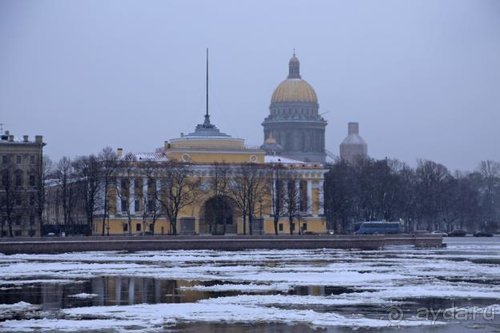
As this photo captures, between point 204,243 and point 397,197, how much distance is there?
144 feet

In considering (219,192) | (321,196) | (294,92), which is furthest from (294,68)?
(219,192)

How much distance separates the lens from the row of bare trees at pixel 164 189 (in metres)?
99.4

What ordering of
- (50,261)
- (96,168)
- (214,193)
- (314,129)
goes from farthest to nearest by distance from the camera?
(314,129) → (214,193) → (96,168) → (50,261)

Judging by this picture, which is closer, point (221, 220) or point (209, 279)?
point (209, 279)

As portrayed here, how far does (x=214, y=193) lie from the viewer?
10719 centimetres

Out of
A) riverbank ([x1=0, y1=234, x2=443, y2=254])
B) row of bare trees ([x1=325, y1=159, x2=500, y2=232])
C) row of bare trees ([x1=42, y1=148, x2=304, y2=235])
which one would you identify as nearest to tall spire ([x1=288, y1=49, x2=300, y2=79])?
row of bare trees ([x1=325, y1=159, x2=500, y2=232])

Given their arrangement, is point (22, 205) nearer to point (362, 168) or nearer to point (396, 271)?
point (362, 168)

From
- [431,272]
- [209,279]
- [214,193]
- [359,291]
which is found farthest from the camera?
[214,193]

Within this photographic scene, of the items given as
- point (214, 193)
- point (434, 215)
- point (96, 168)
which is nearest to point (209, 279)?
point (96, 168)

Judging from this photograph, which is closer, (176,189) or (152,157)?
(176,189)

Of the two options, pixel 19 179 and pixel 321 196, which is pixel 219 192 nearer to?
pixel 321 196

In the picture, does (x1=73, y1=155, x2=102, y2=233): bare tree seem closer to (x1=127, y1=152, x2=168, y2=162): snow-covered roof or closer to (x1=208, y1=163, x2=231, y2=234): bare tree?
(x1=127, y1=152, x2=168, y2=162): snow-covered roof

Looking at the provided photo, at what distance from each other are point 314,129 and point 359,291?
141 metres

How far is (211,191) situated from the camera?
359 ft
